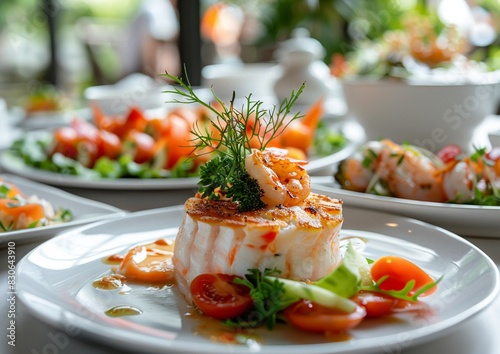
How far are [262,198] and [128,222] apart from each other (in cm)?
54

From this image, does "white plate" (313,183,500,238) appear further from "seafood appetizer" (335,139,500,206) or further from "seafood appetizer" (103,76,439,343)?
"seafood appetizer" (103,76,439,343)

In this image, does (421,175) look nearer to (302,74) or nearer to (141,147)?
(141,147)

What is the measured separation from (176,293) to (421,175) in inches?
37.2

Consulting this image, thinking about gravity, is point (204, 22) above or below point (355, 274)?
above

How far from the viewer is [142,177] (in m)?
2.50

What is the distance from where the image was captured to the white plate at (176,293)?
1008 mm

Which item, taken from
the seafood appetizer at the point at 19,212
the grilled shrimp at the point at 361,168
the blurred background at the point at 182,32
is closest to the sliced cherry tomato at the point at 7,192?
the seafood appetizer at the point at 19,212

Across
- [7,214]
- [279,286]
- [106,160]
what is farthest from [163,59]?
[279,286]

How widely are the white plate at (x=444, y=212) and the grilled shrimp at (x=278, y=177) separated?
45 cm

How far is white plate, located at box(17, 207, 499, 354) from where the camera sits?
1.01 meters

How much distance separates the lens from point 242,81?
4.54m

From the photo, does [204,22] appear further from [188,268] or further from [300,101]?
[188,268]

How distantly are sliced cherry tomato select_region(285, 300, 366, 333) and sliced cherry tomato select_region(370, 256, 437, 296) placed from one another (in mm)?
183

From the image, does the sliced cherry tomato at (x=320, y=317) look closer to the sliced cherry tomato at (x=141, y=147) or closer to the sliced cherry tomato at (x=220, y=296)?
the sliced cherry tomato at (x=220, y=296)
